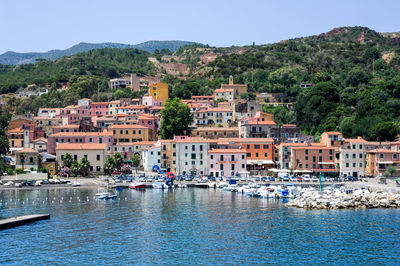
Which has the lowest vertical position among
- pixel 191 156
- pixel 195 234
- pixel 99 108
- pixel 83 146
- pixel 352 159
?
pixel 195 234

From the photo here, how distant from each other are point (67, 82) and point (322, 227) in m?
101

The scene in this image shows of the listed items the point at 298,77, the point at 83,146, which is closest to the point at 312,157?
the point at 83,146

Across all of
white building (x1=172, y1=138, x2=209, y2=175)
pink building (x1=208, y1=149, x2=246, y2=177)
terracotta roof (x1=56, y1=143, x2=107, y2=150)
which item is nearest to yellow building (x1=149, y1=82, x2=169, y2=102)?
terracotta roof (x1=56, y1=143, x2=107, y2=150)

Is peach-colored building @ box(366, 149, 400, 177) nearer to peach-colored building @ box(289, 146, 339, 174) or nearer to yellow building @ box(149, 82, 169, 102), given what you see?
peach-colored building @ box(289, 146, 339, 174)

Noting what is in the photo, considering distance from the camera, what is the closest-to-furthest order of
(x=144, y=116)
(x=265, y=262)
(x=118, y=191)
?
(x=265, y=262)
(x=118, y=191)
(x=144, y=116)

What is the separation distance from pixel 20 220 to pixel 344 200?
29.5m

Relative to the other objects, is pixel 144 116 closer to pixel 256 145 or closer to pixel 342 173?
pixel 256 145

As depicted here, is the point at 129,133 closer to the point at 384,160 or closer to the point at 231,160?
the point at 231,160

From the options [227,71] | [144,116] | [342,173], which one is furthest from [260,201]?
[227,71]

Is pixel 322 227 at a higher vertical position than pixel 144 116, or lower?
lower

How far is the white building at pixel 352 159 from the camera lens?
71.6 metres

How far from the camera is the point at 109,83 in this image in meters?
134

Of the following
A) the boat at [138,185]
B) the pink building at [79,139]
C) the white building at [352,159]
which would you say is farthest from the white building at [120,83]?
the white building at [352,159]

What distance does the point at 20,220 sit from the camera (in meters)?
43.0
